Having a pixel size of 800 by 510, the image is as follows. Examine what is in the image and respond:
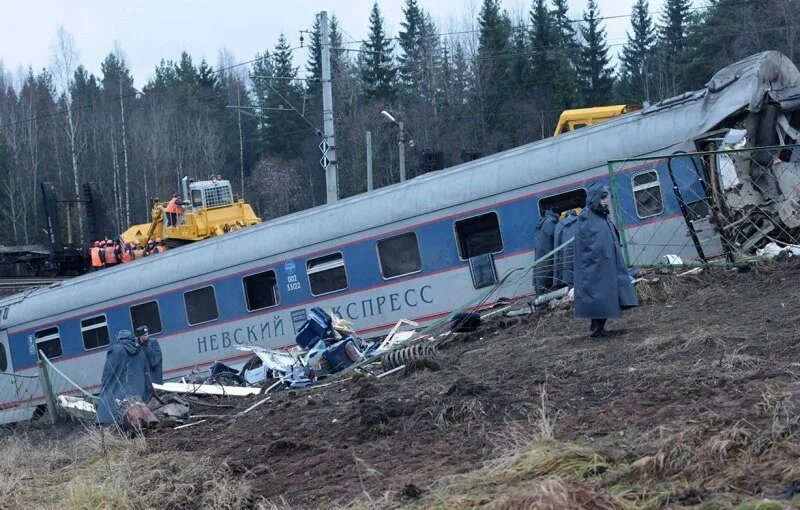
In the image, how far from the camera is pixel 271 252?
1758 cm

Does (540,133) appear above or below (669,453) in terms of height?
above

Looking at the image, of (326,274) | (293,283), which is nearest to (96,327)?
(293,283)

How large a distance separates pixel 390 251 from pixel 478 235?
1.57m

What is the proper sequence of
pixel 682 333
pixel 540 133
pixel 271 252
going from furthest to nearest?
pixel 540 133 < pixel 271 252 < pixel 682 333

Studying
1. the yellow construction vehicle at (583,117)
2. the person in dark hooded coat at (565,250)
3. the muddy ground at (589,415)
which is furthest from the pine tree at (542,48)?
the muddy ground at (589,415)

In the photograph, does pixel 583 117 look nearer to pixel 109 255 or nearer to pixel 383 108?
pixel 109 255

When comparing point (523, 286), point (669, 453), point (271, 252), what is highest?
point (271, 252)

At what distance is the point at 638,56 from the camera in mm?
58344

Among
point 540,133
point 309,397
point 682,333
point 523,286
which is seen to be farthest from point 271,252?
point 540,133

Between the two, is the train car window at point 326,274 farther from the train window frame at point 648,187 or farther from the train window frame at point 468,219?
the train window frame at point 648,187

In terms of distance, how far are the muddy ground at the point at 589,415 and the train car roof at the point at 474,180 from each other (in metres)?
3.58

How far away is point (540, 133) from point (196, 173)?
22626 mm

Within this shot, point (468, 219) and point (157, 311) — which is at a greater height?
point (468, 219)

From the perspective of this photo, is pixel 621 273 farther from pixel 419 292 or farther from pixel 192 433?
pixel 419 292
